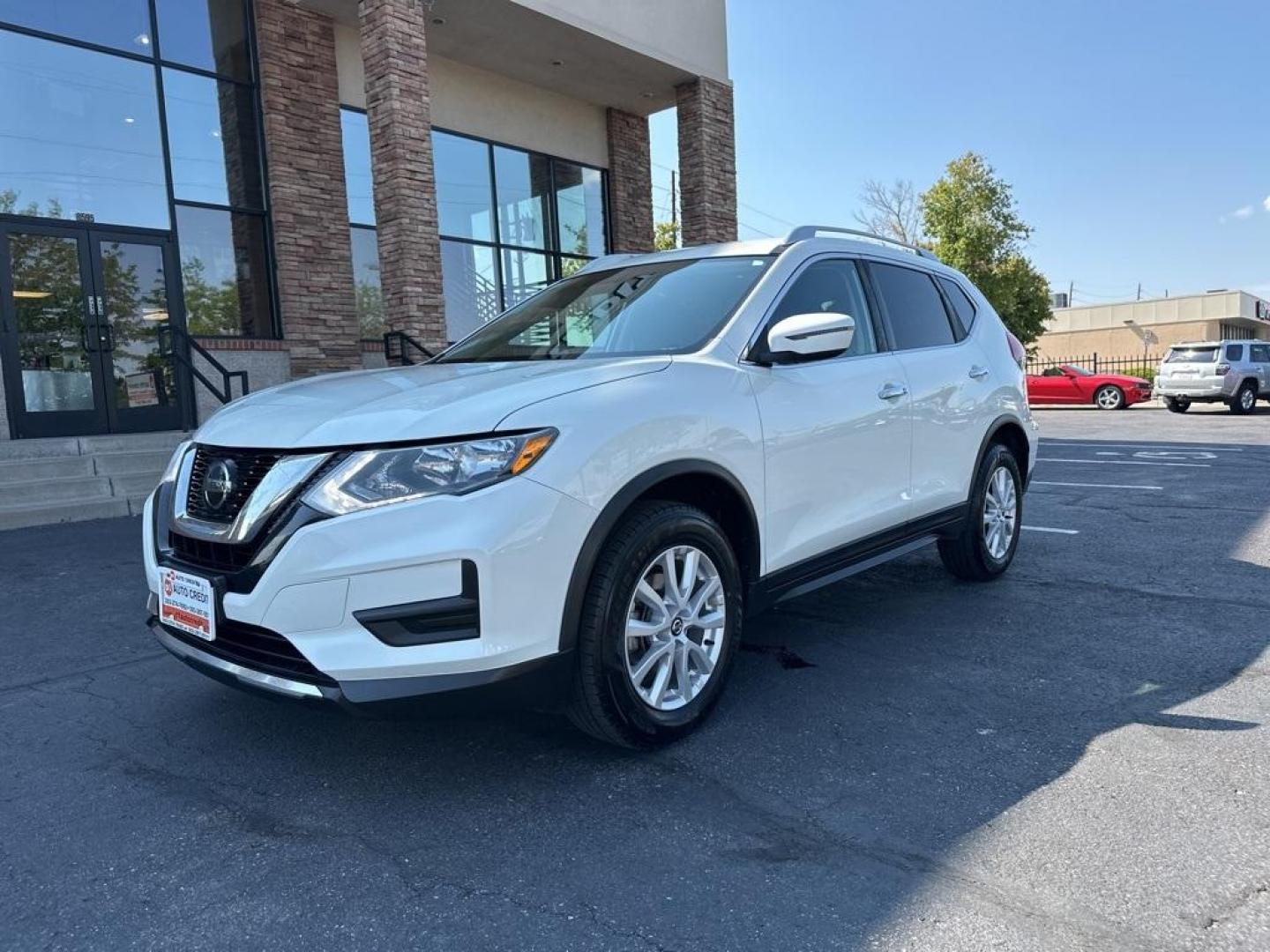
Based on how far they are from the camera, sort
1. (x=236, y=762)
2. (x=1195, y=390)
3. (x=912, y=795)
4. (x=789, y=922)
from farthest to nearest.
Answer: (x=1195, y=390), (x=236, y=762), (x=912, y=795), (x=789, y=922)

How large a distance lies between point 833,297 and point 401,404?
86.2 inches

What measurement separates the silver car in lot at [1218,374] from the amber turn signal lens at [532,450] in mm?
22603

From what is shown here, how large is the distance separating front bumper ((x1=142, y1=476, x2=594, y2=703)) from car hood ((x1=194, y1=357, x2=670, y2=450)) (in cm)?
25

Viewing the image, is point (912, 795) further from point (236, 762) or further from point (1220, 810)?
point (236, 762)

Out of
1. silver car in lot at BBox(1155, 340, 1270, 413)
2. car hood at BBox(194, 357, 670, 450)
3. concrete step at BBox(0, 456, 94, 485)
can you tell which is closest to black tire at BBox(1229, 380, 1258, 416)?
silver car in lot at BBox(1155, 340, 1270, 413)

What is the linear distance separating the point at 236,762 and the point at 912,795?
2.24 m

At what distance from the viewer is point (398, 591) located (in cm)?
242

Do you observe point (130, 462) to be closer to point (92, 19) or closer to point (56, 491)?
point (56, 491)

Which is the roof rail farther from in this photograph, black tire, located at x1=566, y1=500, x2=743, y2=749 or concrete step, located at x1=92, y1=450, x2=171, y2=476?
concrete step, located at x1=92, y1=450, x2=171, y2=476

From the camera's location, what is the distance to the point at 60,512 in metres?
7.86

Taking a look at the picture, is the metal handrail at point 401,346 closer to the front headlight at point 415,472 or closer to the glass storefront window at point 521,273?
the glass storefront window at point 521,273

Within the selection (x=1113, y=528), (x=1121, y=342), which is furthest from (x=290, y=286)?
(x=1121, y=342)

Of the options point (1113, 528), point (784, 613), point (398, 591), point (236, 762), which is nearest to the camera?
point (398, 591)

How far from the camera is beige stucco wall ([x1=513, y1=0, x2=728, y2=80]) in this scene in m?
12.2
